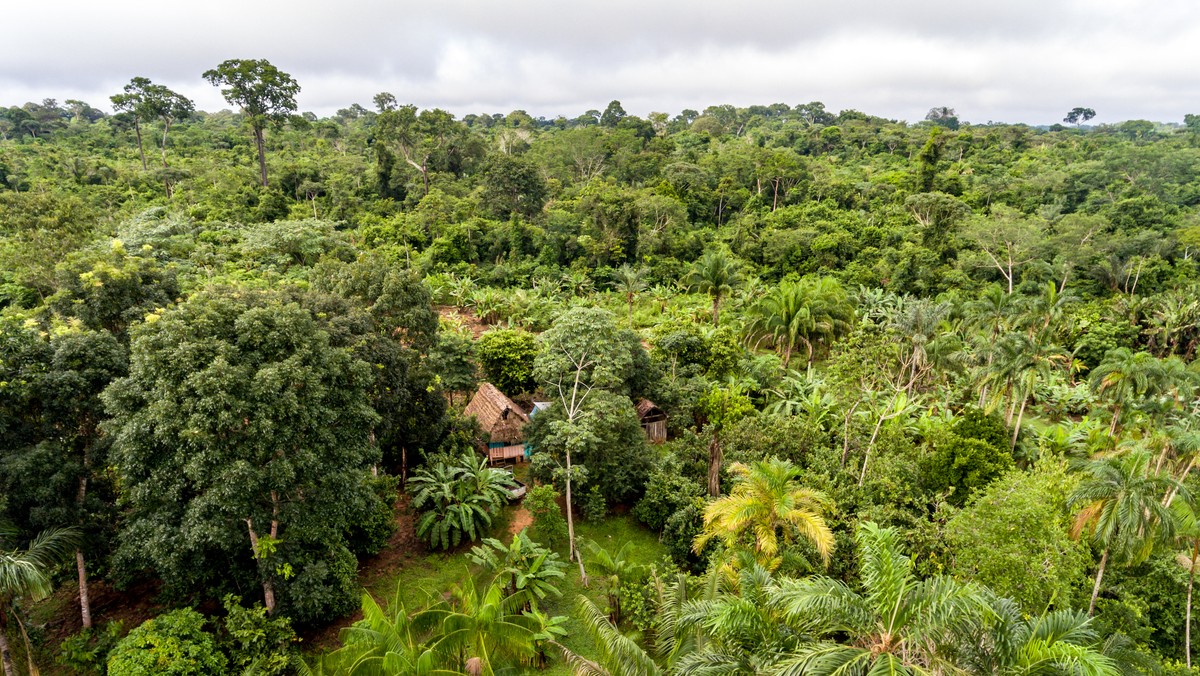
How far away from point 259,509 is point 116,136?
2769 inches

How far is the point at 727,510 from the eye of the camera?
43.2 ft

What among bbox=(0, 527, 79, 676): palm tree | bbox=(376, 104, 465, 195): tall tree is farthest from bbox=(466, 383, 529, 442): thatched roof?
bbox=(376, 104, 465, 195): tall tree

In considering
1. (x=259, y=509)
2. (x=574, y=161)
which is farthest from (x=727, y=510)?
(x=574, y=161)

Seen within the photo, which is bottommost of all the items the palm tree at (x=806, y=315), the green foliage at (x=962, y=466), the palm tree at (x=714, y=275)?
the green foliage at (x=962, y=466)

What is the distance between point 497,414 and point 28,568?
45.0 ft

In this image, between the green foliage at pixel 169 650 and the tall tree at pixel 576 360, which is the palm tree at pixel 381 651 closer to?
the green foliage at pixel 169 650

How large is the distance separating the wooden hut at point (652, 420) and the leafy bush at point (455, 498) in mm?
6550

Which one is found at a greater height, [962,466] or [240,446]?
[240,446]

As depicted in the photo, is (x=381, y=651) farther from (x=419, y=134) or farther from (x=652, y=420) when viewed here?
(x=419, y=134)

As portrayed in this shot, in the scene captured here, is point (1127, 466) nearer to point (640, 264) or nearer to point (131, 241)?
point (640, 264)

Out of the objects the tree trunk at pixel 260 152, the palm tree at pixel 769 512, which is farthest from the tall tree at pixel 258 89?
the palm tree at pixel 769 512

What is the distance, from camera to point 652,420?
77.7 feet

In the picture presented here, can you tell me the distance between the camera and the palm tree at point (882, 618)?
6.89 m

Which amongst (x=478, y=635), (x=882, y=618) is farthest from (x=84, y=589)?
(x=882, y=618)
